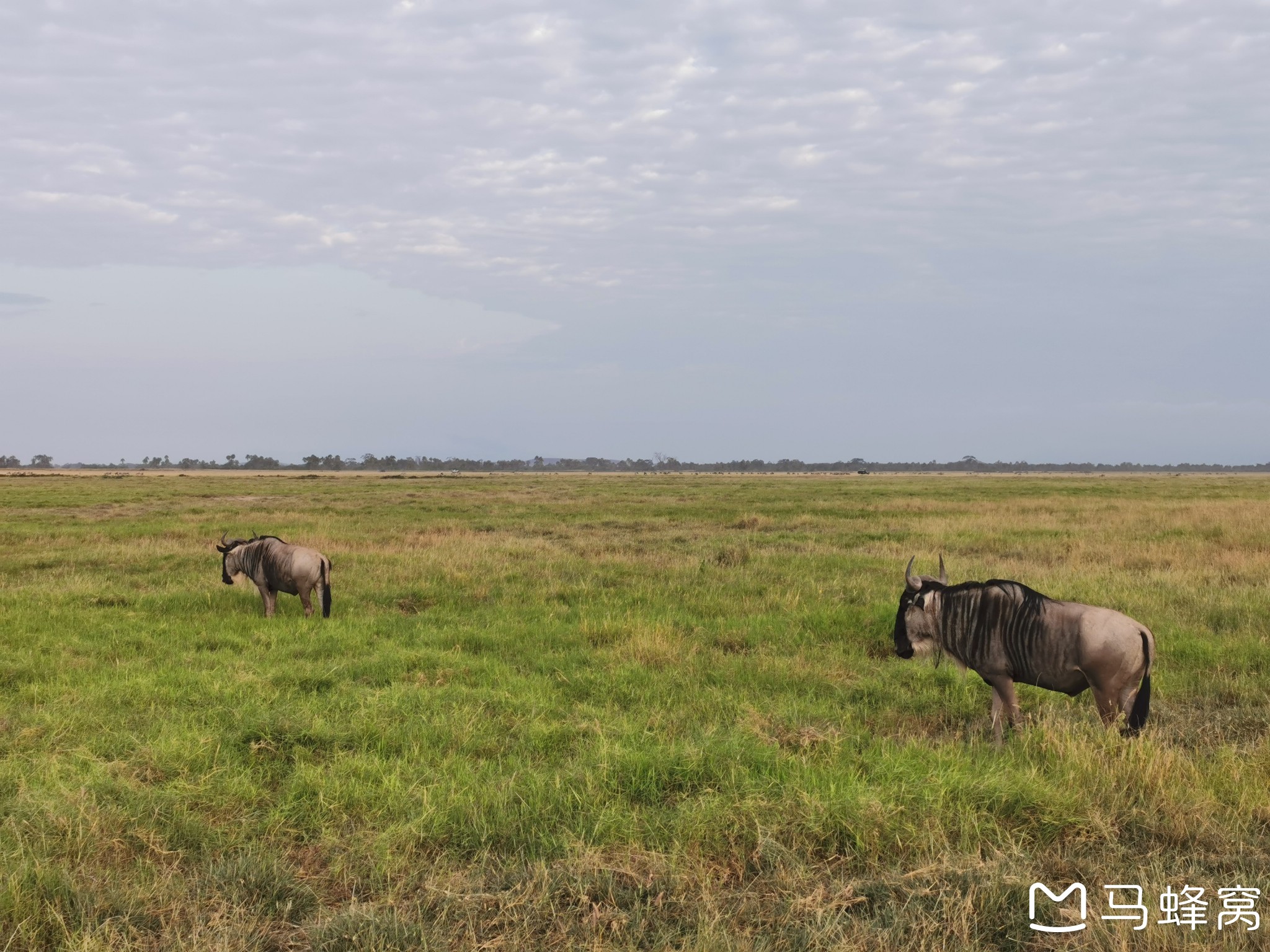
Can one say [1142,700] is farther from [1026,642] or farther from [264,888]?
[264,888]

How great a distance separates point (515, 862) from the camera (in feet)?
14.2

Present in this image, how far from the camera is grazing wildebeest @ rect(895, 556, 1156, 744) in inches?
244

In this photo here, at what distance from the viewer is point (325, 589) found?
11656mm

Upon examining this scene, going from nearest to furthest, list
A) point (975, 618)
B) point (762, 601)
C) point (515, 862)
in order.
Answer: point (515, 862) < point (975, 618) < point (762, 601)

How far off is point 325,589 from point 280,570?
34.9 inches

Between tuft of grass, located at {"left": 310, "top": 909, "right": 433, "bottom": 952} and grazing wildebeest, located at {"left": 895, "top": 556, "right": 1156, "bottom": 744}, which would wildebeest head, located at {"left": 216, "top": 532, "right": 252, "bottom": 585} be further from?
grazing wildebeest, located at {"left": 895, "top": 556, "right": 1156, "bottom": 744}

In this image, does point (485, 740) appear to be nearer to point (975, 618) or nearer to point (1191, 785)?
point (975, 618)

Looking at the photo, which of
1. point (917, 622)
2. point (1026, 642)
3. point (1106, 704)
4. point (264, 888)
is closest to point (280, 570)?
point (264, 888)

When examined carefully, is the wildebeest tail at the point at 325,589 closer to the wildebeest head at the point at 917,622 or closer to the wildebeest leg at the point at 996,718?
the wildebeest head at the point at 917,622

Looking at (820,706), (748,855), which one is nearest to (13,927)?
(748,855)

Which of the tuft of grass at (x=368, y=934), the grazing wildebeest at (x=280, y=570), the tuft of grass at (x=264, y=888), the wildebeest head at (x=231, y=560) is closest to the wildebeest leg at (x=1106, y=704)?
the tuft of grass at (x=368, y=934)

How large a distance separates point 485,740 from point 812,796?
286 cm

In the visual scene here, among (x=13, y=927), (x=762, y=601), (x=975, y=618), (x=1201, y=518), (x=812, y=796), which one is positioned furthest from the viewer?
(x=1201, y=518)

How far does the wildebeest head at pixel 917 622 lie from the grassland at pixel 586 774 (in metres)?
0.60
